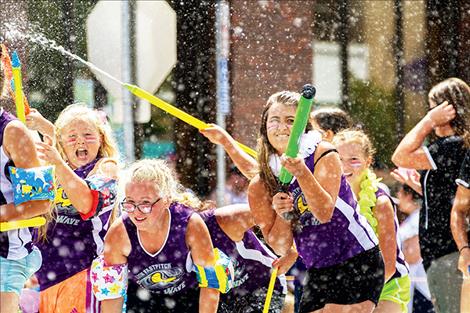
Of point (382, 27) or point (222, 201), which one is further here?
point (382, 27)

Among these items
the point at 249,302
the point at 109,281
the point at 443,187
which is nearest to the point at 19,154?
the point at 109,281

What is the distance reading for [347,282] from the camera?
4852 millimetres

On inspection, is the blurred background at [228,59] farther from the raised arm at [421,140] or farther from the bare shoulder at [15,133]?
the bare shoulder at [15,133]

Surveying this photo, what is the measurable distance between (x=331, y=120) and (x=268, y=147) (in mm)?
1207

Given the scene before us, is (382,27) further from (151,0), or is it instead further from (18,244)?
(18,244)

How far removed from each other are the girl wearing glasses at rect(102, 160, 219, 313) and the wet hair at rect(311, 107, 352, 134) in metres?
1.41

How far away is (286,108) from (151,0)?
184 inches

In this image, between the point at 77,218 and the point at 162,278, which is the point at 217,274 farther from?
the point at 77,218

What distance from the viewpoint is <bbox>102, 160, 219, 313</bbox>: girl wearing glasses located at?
15.5 ft

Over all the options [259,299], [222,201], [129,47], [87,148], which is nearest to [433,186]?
[259,299]

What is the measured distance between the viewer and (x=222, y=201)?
916 cm

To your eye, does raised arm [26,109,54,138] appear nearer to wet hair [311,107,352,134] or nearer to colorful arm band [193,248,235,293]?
colorful arm band [193,248,235,293]

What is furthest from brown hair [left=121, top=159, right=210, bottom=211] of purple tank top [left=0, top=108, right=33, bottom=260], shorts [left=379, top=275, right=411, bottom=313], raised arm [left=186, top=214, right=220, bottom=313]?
shorts [left=379, top=275, right=411, bottom=313]

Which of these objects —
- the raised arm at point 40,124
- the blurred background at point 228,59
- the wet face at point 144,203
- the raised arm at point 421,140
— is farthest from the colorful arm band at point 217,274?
the blurred background at point 228,59
